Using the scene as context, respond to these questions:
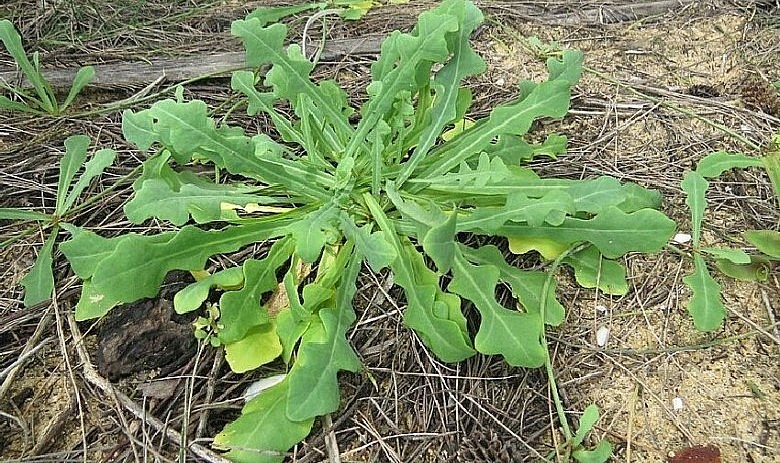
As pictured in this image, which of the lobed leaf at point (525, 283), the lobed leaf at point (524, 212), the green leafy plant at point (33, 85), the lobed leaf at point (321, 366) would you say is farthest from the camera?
the green leafy plant at point (33, 85)

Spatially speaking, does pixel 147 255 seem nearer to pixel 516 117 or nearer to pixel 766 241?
pixel 516 117

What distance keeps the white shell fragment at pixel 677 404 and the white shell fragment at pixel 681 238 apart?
510 mm

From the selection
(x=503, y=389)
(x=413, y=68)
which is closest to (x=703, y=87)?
(x=413, y=68)

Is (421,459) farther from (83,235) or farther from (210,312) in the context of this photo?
(83,235)

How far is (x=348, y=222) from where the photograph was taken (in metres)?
1.74

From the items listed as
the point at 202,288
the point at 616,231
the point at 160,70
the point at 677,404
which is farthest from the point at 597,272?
the point at 160,70

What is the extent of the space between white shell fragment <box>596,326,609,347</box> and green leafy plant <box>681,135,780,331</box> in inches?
8.5

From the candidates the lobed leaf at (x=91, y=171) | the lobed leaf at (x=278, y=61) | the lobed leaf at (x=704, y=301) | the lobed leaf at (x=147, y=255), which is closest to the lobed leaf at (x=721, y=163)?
the lobed leaf at (x=704, y=301)

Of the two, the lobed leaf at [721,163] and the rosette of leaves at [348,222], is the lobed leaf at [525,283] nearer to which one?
the rosette of leaves at [348,222]

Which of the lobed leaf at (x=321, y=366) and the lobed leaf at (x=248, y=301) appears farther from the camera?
the lobed leaf at (x=248, y=301)

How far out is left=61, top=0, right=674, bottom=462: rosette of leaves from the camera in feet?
5.10

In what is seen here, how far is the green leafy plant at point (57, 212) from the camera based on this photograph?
70.6 inches

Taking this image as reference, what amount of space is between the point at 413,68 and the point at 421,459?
997mm

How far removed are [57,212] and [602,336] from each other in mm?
1616
